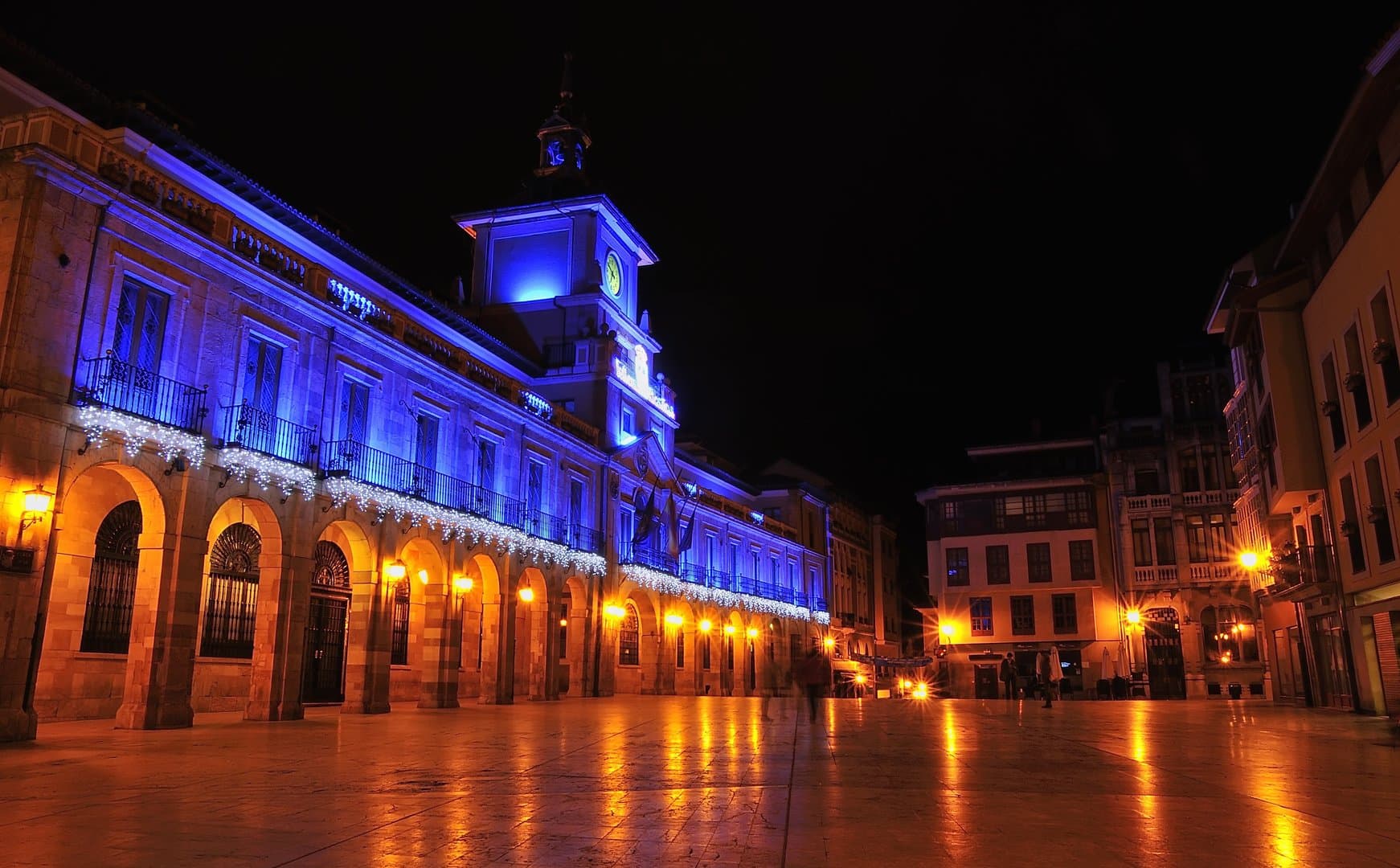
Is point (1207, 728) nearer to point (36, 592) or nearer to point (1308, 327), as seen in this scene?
point (1308, 327)

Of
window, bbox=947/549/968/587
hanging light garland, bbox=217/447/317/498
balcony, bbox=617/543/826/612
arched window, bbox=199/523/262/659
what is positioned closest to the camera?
hanging light garland, bbox=217/447/317/498

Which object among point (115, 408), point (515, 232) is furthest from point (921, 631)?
point (115, 408)

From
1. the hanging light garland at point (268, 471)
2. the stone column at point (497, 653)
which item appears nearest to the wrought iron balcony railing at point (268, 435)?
the hanging light garland at point (268, 471)

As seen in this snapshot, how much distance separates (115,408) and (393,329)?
32.3 ft

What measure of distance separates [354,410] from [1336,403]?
81.2 ft

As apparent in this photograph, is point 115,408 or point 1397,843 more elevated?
point 115,408

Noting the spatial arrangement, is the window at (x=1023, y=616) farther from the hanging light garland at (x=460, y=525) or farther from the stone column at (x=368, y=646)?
the stone column at (x=368, y=646)

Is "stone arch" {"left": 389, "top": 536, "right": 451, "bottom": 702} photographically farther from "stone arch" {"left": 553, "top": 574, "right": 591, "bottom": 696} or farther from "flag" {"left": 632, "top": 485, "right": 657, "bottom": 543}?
"flag" {"left": 632, "top": 485, "right": 657, "bottom": 543}

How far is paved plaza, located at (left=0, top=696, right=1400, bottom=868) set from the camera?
6.07 meters

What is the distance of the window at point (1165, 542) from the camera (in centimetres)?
5147

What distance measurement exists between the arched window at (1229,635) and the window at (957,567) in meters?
13.4

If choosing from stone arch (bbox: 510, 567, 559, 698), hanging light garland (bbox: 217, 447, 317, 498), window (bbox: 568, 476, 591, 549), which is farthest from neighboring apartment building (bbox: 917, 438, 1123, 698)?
hanging light garland (bbox: 217, 447, 317, 498)

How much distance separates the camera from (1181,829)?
6957 millimetres

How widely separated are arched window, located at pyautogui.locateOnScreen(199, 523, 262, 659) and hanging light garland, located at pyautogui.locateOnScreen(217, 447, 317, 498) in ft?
6.77
